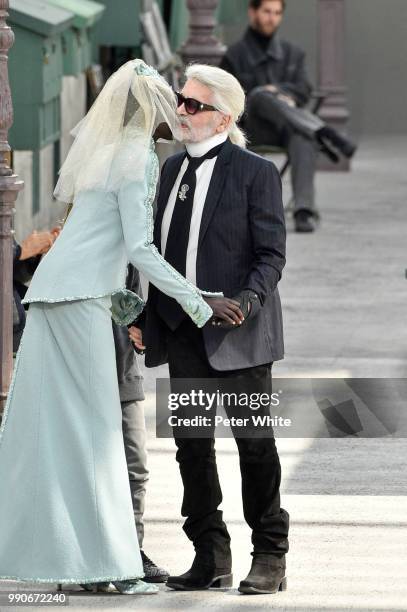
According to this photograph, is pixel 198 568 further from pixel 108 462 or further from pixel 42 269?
pixel 42 269

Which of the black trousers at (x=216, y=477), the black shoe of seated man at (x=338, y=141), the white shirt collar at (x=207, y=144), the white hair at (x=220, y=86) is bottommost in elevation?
the black shoe of seated man at (x=338, y=141)

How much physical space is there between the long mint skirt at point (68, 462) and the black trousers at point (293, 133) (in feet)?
31.2

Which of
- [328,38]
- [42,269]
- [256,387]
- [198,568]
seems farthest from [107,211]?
[328,38]

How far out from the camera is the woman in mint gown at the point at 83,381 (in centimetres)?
589

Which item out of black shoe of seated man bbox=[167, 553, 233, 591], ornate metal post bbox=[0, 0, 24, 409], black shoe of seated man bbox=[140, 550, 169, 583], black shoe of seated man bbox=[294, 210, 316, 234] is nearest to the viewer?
black shoe of seated man bbox=[167, 553, 233, 591]

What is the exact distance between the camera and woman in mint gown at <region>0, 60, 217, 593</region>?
19.3 feet

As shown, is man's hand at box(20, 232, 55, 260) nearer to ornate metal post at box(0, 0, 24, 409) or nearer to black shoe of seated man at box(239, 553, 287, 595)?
ornate metal post at box(0, 0, 24, 409)

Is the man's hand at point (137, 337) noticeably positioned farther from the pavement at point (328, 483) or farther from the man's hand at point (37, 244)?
the man's hand at point (37, 244)

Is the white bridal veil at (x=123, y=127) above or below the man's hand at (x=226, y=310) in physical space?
above

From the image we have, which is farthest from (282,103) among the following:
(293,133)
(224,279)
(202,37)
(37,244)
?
(224,279)

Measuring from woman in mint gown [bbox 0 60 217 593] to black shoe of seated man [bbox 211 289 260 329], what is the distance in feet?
0.29

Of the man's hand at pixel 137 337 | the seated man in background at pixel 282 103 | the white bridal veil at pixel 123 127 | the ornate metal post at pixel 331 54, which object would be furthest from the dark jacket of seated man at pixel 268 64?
the white bridal veil at pixel 123 127

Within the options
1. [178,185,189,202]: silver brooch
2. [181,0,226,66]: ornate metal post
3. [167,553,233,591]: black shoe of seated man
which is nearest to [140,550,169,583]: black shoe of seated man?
[167,553,233,591]: black shoe of seated man

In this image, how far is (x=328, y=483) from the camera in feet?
25.2
